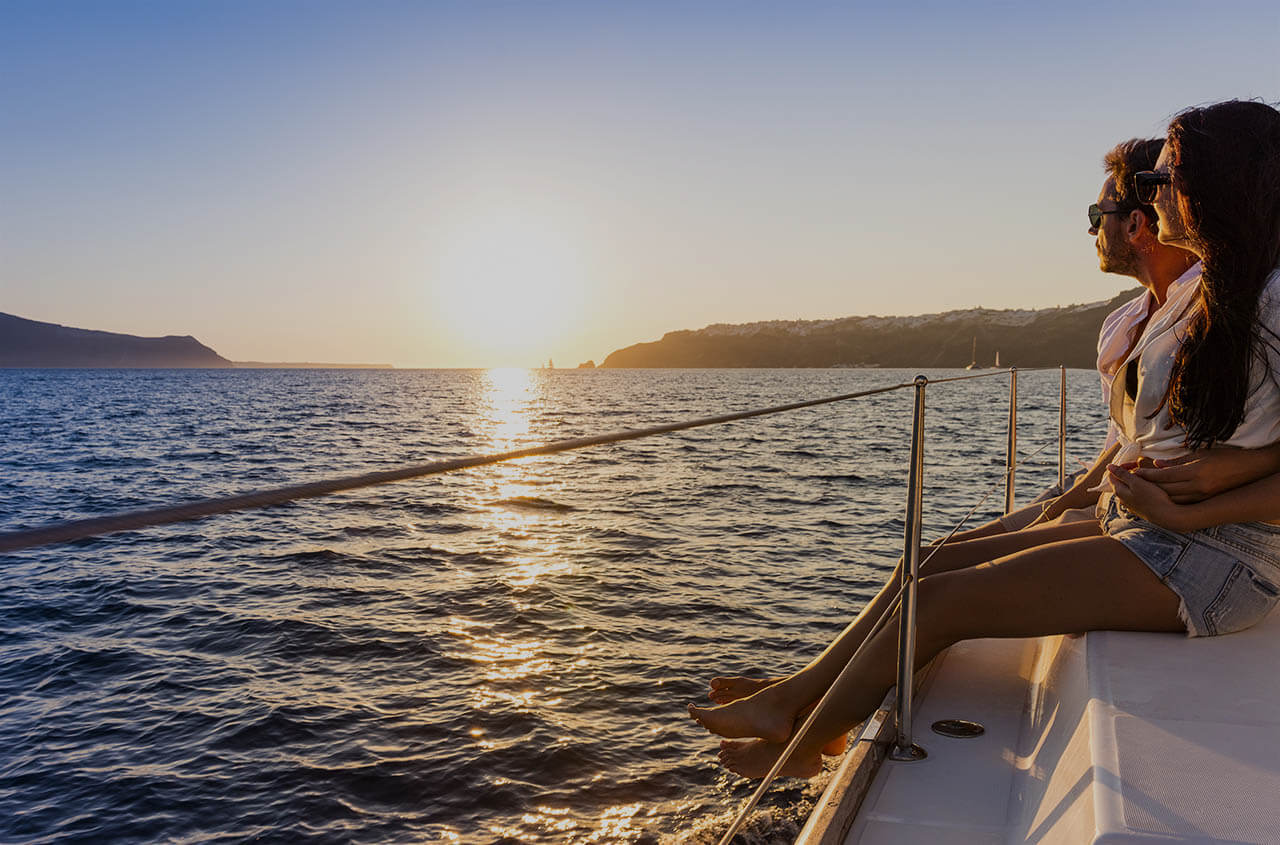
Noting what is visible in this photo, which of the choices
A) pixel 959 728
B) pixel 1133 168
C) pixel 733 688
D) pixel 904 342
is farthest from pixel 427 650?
Answer: pixel 904 342

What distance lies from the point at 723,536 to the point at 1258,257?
857 cm

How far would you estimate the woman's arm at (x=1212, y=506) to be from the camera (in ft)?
5.11

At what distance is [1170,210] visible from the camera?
172 centimetres

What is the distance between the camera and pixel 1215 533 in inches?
63.3

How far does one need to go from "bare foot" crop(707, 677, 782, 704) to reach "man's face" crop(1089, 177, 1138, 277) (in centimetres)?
129

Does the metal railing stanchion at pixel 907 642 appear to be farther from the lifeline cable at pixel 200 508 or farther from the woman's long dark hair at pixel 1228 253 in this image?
the lifeline cable at pixel 200 508

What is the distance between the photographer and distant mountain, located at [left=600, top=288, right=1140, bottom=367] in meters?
102

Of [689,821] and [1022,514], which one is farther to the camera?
[689,821]

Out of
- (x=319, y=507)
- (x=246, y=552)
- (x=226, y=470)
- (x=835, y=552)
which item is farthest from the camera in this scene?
(x=226, y=470)

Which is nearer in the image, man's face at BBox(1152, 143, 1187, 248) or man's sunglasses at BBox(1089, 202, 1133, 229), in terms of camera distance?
man's face at BBox(1152, 143, 1187, 248)

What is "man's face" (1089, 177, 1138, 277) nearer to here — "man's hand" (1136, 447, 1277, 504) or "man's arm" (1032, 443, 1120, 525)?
"man's arm" (1032, 443, 1120, 525)

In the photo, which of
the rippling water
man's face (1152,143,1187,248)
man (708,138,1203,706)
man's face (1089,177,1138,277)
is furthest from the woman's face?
the rippling water

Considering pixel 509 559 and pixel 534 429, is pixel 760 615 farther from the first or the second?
pixel 534 429

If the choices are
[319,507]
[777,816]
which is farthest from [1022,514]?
[319,507]
